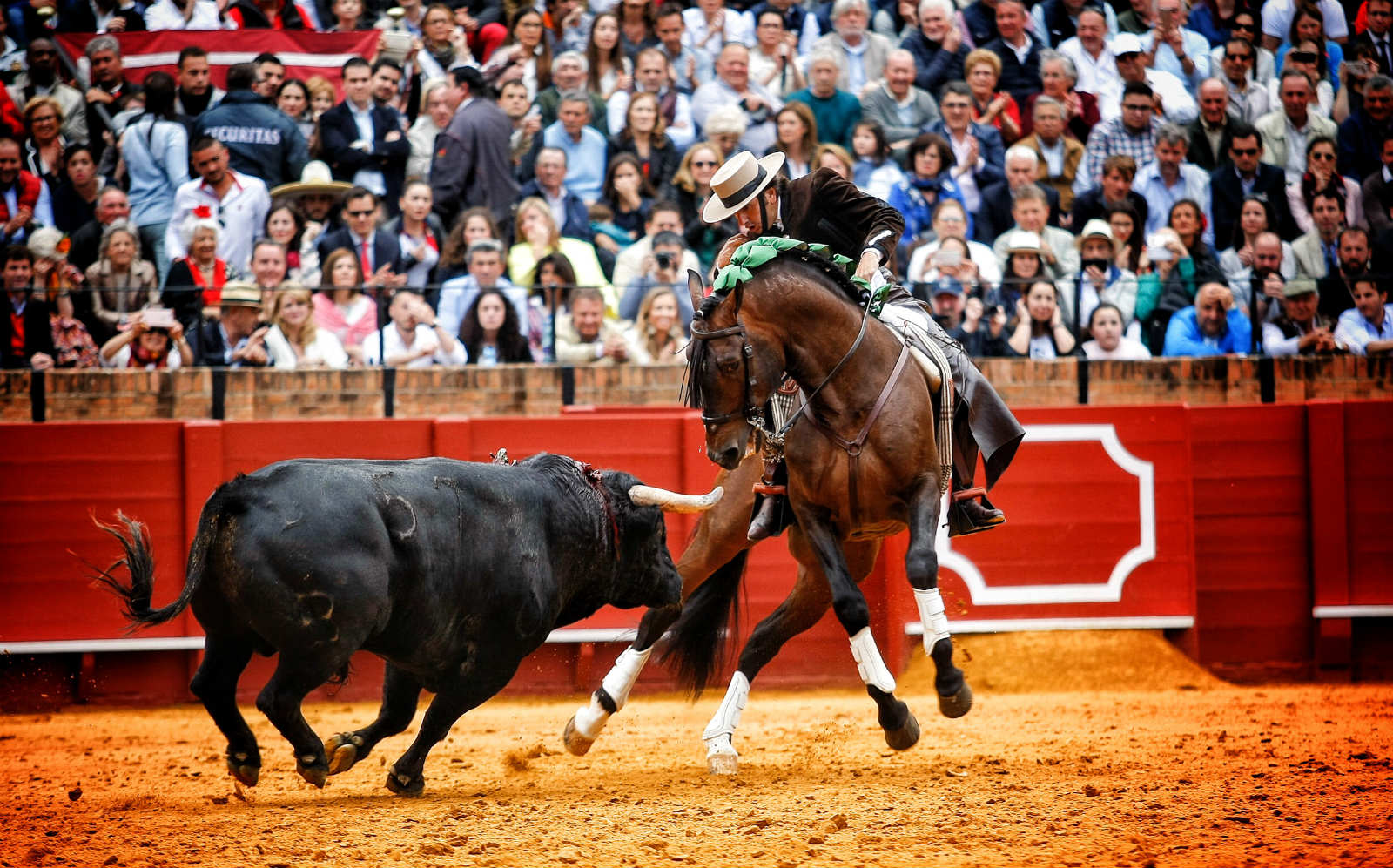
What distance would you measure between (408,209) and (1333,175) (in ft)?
23.9

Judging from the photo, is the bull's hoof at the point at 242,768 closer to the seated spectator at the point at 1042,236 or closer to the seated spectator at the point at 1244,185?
the seated spectator at the point at 1042,236

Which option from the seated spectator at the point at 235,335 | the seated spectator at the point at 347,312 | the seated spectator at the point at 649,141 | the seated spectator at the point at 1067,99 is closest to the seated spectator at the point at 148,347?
the seated spectator at the point at 235,335

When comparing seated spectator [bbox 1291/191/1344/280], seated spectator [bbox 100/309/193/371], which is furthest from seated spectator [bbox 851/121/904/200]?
seated spectator [bbox 100/309/193/371]

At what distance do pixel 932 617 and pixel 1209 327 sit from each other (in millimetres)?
5227

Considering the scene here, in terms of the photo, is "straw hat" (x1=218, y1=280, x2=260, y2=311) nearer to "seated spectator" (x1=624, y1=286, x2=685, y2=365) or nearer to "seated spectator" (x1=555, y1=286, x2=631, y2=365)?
"seated spectator" (x1=555, y1=286, x2=631, y2=365)

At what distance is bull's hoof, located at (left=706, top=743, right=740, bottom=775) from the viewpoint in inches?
279

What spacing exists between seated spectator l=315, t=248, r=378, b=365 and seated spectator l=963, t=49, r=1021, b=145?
5.25 metres

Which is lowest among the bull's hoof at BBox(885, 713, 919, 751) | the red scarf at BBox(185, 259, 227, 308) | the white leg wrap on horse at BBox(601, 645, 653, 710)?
the bull's hoof at BBox(885, 713, 919, 751)

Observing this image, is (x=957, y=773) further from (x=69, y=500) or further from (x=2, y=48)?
(x=2, y=48)

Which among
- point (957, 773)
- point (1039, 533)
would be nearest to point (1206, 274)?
point (1039, 533)

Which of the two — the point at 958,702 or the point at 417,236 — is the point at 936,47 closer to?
the point at 417,236

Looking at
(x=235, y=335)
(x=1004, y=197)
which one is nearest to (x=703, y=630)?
(x=235, y=335)

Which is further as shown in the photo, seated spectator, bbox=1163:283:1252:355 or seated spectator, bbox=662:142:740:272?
seated spectator, bbox=662:142:740:272

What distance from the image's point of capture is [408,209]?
1082 centimetres
